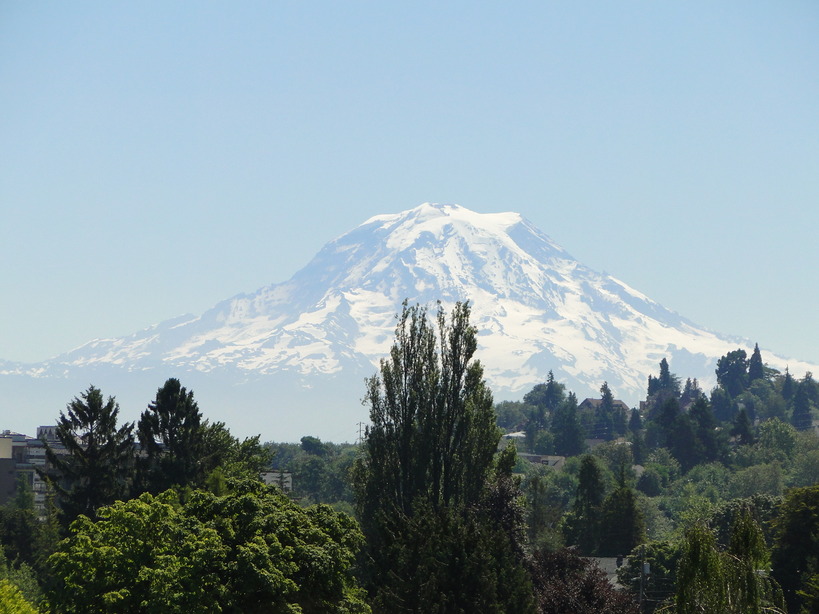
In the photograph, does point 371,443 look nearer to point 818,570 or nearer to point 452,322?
point 452,322

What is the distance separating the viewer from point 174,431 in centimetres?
7738

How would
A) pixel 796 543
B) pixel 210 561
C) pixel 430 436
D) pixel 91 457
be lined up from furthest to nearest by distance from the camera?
1. pixel 91 457
2. pixel 796 543
3. pixel 430 436
4. pixel 210 561

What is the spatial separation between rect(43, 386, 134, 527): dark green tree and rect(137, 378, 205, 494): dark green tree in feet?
8.05

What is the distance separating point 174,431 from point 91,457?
7152mm

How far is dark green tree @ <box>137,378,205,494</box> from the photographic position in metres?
75.4

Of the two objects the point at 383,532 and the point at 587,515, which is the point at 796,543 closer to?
the point at 383,532

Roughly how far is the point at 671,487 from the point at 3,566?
475 ft

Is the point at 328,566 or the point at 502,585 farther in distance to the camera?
the point at 502,585

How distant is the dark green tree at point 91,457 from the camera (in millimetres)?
70188

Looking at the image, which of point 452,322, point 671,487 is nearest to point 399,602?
point 452,322

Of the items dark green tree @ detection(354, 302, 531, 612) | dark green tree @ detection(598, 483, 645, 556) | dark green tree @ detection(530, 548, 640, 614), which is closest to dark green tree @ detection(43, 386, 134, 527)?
dark green tree @ detection(354, 302, 531, 612)

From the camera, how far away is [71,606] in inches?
1521

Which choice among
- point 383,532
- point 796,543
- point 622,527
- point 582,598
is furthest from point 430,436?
point 622,527

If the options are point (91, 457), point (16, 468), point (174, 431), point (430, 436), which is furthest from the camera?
point (16, 468)
